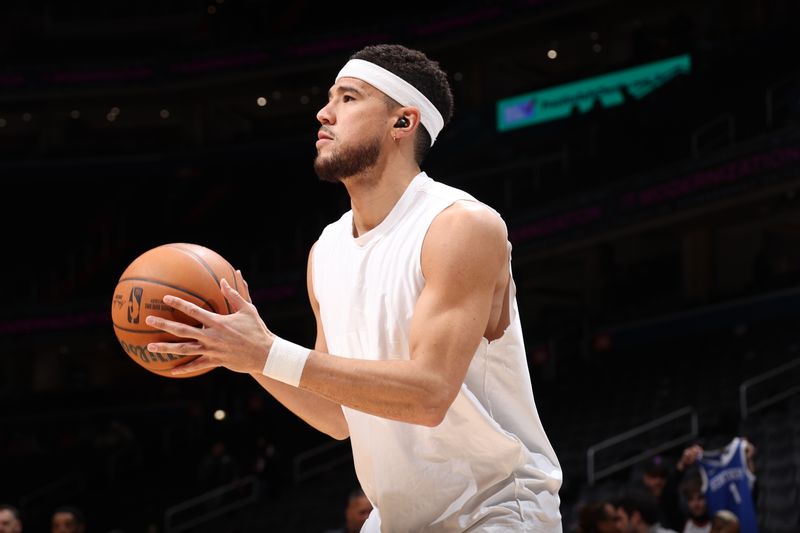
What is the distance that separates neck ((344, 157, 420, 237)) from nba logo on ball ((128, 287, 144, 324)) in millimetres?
701

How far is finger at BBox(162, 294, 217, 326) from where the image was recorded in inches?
113

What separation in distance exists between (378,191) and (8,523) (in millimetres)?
5577

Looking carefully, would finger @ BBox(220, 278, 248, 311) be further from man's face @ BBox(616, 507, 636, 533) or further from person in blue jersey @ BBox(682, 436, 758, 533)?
person in blue jersey @ BBox(682, 436, 758, 533)

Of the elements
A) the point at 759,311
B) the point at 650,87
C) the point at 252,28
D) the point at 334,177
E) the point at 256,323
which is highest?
the point at 252,28

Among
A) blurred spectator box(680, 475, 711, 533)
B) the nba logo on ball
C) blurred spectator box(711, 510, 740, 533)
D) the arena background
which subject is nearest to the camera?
the nba logo on ball

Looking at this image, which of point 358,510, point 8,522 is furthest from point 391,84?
point 8,522

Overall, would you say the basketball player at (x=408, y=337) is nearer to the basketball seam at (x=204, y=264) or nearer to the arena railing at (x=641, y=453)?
the basketball seam at (x=204, y=264)

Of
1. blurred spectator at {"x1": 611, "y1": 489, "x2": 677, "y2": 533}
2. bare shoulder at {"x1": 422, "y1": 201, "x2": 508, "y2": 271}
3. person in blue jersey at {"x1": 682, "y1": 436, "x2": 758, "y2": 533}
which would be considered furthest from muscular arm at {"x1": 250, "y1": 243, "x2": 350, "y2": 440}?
person in blue jersey at {"x1": 682, "y1": 436, "x2": 758, "y2": 533}

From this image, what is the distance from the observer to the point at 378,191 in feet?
11.3

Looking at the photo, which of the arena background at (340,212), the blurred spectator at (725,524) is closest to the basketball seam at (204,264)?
the blurred spectator at (725,524)

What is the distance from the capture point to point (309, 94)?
1165 inches

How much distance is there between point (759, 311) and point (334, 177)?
16.2 metres

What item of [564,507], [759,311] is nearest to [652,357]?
[759,311]

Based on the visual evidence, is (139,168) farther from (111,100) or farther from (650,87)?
(650,87)
